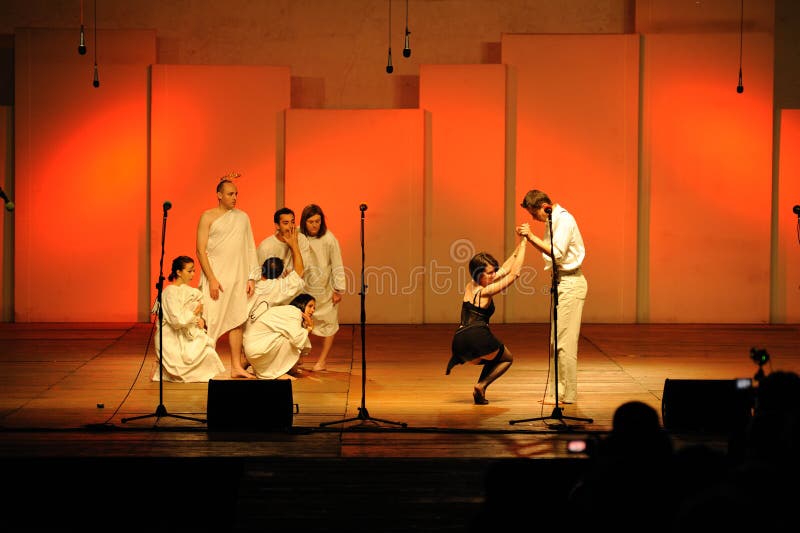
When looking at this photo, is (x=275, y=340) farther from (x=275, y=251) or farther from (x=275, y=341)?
(x=275, y=251)

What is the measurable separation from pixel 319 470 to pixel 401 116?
22.2ft

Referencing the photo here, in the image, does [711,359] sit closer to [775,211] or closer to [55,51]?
[775,211]

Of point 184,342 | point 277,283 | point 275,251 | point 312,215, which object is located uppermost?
point 312,215

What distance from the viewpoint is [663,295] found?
39.9 ft

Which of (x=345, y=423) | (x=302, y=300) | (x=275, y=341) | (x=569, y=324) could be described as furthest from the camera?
(x=302, y=300)

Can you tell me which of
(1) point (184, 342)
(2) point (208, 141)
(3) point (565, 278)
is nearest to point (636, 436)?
(3) point (565, 278)

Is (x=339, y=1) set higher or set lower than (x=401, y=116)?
higher

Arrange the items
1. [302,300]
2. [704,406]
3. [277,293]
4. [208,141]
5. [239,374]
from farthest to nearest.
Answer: [208,141] → [277,293] → [302,300] → [239,374] → [704,406]

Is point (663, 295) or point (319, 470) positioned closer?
point (319, 470)

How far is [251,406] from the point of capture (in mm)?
6645

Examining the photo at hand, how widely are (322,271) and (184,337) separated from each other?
1284 mm

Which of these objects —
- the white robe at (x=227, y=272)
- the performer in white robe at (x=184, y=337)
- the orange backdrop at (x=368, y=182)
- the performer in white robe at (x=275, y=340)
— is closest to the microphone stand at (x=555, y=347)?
the performer in white robe at (x=275, y=340)

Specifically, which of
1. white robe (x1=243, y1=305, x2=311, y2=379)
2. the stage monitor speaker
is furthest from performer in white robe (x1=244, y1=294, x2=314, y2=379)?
the stage monitor speaker

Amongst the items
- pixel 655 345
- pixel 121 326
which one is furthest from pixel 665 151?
pixel 121 326
